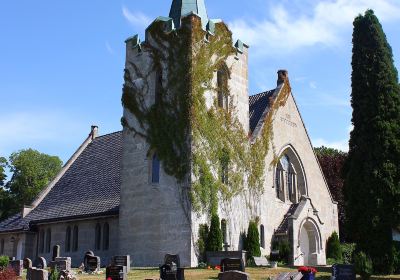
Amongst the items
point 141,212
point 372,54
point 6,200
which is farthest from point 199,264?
point 6,200

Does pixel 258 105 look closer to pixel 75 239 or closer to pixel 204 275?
pixel 75 239

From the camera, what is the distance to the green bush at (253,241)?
30.3 m

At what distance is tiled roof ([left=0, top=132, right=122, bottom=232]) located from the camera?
35281 millimetres

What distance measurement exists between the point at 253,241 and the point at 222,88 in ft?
30.3

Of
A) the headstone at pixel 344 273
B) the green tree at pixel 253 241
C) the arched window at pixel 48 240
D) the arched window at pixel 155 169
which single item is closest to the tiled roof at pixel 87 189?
the arched window at pixel 48 240

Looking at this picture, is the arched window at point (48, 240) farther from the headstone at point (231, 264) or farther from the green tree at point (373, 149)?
the green tree at point (373, 149)

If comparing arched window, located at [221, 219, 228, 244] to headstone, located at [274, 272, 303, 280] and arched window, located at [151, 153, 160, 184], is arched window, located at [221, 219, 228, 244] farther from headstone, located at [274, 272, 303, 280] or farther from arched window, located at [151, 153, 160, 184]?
headstone, located at [274, 272, 303, 280]

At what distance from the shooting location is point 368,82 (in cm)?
2672

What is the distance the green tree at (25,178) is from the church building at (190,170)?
27.2 metres

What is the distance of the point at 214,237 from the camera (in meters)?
28.5

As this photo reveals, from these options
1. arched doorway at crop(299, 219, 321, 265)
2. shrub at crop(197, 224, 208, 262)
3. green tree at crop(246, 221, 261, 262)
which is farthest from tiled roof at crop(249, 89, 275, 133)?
shrub at crop(197, 224, 208, 262)

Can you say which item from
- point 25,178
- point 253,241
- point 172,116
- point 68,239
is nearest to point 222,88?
point 172,116

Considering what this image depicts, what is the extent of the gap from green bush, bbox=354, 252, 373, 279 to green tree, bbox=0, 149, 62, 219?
48.1 m

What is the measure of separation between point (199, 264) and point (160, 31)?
13.7 metres
